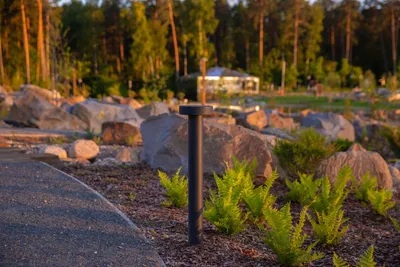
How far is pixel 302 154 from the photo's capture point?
674 cm

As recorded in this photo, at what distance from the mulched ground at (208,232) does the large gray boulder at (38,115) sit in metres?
7.17

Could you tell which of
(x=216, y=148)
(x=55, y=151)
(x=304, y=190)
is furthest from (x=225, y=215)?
(x=55, y=151)

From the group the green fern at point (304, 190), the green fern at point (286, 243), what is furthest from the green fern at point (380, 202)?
the green fern at point (286, 243)

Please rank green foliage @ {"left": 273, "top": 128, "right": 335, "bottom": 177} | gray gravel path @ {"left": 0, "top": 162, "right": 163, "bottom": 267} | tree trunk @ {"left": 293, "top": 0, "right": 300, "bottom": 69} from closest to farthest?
gray gravel path @ {"left": 0, "top": 162, "right": 163, "bottom": 267}
green foliage @ {"left": 273, "top": 128, "right": 335, "bottom": 177}
tree trunk @ {"left": 293, "top": 0, "right": 300, "bottom": 69}

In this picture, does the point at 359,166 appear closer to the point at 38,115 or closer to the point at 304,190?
the point at 304,190

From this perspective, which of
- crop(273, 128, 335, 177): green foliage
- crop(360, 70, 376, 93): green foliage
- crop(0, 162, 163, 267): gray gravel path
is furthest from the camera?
crop(360, 70, 376, 93): green foliage

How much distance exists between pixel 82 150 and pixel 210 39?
1906 inches

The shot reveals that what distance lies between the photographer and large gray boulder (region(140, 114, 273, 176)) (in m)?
A: 6.74

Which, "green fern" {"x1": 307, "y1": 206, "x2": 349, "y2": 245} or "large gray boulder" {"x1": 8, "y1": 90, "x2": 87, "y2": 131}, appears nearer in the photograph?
"green fern" {"x1": 307, "y1": 206, "x2": 349, "y2": 245}

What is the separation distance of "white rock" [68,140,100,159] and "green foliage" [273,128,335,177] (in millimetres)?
3120

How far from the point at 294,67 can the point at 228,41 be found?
755 centimetres

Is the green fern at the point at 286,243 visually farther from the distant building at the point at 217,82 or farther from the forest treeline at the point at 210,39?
the forest treeline at the point at 210,39

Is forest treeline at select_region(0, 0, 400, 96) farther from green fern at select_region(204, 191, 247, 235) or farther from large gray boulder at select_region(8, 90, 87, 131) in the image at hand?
green fern at select_region(204, 191, 247, 235)

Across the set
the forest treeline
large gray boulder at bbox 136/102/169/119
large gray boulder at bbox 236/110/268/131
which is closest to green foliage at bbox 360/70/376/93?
the forest treeline
